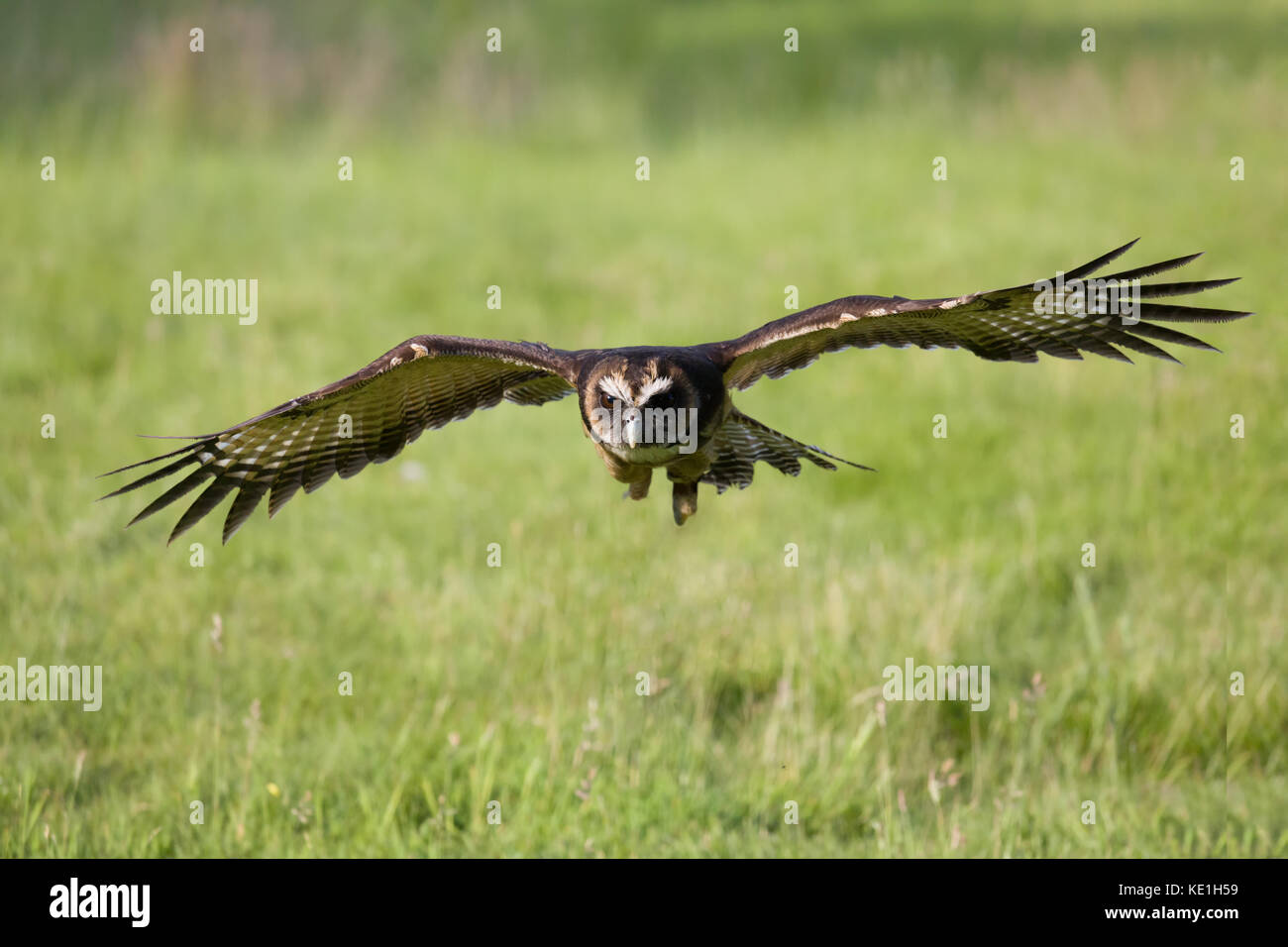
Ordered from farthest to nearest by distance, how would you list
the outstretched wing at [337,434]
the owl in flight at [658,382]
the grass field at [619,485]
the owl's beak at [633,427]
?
the grass field at [619,485] < the outstretched wing at [337,434] < the owl in flight at [658,382] < the owl's beak at [633,427]

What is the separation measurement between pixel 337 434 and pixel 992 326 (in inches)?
114

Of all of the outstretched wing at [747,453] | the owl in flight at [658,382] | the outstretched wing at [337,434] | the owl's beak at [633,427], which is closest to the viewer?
the owl's beak at [633,427]

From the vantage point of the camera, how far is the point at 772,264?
1384 centimetres

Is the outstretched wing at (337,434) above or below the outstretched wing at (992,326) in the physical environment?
below

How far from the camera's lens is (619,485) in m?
10.2

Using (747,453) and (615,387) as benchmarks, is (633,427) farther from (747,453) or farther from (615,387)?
(747,453)

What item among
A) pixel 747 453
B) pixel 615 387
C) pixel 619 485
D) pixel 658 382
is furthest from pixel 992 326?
pixel 619 485

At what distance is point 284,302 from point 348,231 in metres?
1.95

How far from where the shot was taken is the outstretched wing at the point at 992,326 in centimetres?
503

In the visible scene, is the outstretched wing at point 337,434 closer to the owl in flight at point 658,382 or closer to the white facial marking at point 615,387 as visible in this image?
the owl in flight at point 658,382

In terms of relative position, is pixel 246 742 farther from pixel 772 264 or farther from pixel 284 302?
pixel 772 264

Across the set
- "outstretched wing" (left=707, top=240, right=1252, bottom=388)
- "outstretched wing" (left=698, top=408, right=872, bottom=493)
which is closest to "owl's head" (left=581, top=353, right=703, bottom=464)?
"outstretched wing" (left=707, top=240, right=1252, bottom=388)

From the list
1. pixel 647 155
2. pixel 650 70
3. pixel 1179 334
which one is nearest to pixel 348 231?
pixel 647 155

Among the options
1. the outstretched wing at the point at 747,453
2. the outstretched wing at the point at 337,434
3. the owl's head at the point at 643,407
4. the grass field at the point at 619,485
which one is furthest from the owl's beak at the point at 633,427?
the grass field at the point at 619,485
